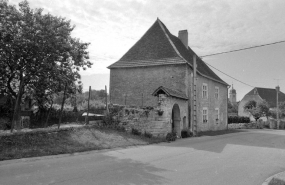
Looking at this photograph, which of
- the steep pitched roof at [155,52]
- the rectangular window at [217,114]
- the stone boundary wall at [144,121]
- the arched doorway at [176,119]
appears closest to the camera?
the stone boundary wall at [144,121]

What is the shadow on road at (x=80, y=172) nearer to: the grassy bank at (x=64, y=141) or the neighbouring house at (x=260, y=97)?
the grassy bank at (x=64, y=141)

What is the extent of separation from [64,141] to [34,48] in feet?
19.3

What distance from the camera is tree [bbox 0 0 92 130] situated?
43.1 ft


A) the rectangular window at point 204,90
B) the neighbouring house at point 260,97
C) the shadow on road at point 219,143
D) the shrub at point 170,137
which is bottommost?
the shadow on road at point 219,143

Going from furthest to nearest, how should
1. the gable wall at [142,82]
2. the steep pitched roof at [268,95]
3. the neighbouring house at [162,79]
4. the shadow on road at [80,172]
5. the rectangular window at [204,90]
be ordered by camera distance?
the steep pitched roof at [268,95], the rectangular window at [204,90], the gable wall at [142,82], the neighbouring house at [162,79], the shadow on road at [80,172]

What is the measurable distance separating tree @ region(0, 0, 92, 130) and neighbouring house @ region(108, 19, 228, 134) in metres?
7.72

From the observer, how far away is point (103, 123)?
1497cm

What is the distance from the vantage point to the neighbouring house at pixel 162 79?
789 inches

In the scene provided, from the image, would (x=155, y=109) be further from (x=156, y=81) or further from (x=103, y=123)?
(x=156, y=81)

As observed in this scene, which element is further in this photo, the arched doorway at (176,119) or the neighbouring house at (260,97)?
the neighbouring house at (260,97)

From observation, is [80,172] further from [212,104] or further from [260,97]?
[260,97]

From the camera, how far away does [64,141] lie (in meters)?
10.7

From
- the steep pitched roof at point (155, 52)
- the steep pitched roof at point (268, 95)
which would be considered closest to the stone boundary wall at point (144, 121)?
the steep pitched roof at point (155, 52)

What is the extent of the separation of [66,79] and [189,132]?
10.1 metres
